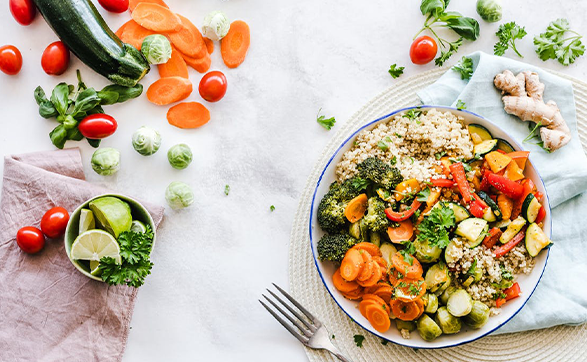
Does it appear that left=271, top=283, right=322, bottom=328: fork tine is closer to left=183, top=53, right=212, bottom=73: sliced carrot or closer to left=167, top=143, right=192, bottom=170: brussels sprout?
left=167, top=143, right=192, bottom=170: brussels sprout

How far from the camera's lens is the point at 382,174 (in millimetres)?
3201

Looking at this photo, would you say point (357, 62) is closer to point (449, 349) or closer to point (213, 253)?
point (213, 253)

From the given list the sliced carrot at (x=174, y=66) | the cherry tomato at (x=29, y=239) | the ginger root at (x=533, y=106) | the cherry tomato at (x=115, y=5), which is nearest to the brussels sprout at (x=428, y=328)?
the ginger root at (x=533, y=106)

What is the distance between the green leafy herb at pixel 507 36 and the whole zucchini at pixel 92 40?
259 centimetres

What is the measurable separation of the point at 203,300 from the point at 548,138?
2.69m

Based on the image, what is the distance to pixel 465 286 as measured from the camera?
10.6 feet

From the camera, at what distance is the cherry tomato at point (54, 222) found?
3533 millimetres

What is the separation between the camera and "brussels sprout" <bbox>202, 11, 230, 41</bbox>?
3.67 metres

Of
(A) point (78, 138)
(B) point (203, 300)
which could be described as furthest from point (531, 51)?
(A) point (78, 138)

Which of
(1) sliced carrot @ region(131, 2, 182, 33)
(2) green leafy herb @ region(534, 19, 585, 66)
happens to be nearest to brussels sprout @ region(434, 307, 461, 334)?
(2) green leafy herb @ region(534, 19, 585, 66)

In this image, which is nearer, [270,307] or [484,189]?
[484,189]

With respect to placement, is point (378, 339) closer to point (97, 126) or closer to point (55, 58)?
point (97, 126)

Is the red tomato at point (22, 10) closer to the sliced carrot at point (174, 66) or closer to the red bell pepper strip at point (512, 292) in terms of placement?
the sliced carrot at point (174, 66)

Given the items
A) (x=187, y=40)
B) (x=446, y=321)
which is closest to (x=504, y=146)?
(x=446, y=321)
